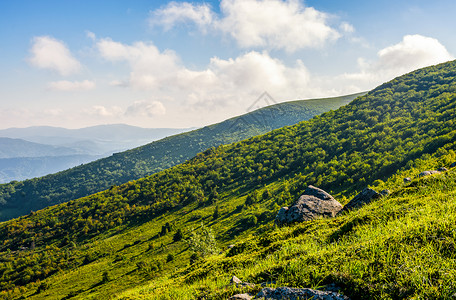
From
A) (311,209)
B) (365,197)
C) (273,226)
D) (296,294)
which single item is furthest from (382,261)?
(273,226)

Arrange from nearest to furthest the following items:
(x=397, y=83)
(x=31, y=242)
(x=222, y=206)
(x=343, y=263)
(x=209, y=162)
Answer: (x=343, y=263) → (x=222, y=206) → (x=31, y=242) → (x=397, y=83) → (x=209, y=162)

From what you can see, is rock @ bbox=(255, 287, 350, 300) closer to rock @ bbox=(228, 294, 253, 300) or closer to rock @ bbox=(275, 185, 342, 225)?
rock @ bbox=(228, 294, 253, 300)

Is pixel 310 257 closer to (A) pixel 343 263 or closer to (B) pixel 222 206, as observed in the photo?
(A) pixel 343 263

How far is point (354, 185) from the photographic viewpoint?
5419 cm

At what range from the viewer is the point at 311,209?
15.2 metres

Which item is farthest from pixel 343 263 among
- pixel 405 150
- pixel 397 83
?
pixel 397 83

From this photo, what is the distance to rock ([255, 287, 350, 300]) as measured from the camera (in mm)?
4157

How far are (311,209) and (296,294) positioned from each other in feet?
39.0

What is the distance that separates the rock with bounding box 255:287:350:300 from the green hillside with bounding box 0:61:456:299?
370 millimetres

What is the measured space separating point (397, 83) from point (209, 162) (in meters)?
120

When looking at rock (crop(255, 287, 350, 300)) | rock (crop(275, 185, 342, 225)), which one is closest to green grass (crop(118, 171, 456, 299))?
rock (crop(255, 287, 350, 300))

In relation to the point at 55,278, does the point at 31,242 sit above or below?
above

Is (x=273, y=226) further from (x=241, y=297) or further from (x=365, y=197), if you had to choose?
(x=241, y=297)

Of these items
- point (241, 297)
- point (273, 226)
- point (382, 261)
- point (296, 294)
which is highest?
point (382, 261)
